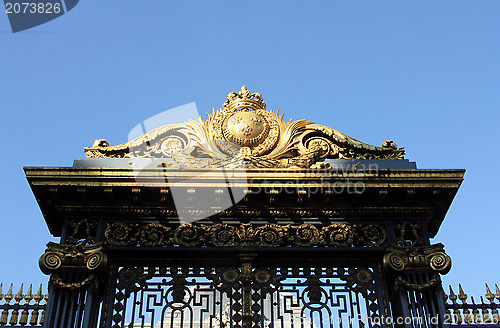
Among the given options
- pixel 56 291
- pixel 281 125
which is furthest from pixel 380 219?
pixel 56 291

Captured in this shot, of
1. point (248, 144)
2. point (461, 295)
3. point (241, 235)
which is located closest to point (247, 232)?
point (241, 235)

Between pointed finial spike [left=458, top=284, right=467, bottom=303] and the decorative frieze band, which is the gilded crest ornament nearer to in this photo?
the decorative frieze band

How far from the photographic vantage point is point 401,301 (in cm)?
938

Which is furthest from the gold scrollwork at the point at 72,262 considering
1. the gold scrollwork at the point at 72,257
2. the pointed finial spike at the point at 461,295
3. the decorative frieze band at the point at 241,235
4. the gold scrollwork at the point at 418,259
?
the pointed finial spike at the point at 461,295

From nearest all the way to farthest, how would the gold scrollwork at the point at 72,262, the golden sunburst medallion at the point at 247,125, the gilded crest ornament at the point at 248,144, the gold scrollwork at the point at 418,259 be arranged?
the gold scrollwork at the point at 72,262 → the gold scrollwork at the point at 418,259 → the gilded crest ornament at the point at 248,144 → the golden sunburst medallion at the point at 247,125

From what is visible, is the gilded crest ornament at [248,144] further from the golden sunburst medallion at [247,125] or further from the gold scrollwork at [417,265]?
the gold scrollwork at [417,265]

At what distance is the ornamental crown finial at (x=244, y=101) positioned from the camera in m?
11.5

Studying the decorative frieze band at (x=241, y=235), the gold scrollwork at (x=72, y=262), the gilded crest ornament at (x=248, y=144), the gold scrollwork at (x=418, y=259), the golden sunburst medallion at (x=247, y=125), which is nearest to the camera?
the gold scrollwork at (x=72, y=262)

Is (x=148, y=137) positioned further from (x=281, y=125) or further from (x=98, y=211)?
(x=281, y=125)

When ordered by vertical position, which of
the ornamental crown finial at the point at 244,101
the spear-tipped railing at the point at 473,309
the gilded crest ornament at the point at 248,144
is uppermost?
the ornamental crown finial at the point at 244,101

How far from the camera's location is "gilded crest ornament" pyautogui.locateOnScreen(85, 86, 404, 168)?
1063 cm

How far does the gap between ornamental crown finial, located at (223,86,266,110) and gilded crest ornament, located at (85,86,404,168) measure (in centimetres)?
19

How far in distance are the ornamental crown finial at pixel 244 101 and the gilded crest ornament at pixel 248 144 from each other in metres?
0.19

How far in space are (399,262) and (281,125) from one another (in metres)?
3.16
